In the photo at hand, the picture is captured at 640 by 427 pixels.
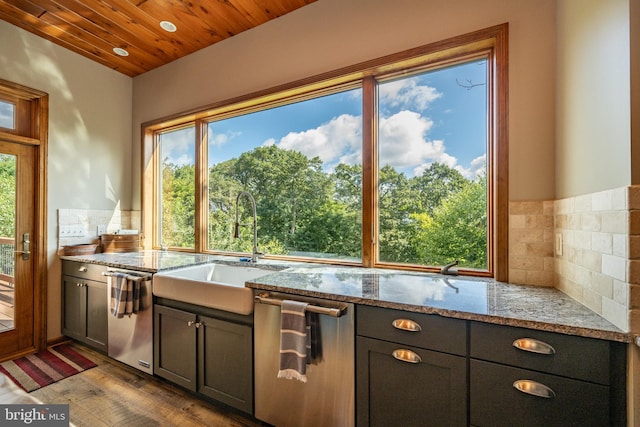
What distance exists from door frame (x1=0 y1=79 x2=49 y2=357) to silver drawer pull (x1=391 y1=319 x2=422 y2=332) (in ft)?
10.7

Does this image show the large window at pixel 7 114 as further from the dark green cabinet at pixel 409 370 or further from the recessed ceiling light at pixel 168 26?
the dark green cabinet at pixel 409 370

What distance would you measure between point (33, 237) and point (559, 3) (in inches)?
170

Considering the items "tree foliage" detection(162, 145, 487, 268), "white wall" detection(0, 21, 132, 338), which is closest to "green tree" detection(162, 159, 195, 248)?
"tree foliage" detection(162, 145, 487, 268)

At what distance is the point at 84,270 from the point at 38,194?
2.81ft

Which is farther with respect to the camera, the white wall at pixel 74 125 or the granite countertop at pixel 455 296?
the white wall at pixel 74 125

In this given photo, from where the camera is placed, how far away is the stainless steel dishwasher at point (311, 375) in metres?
1.43

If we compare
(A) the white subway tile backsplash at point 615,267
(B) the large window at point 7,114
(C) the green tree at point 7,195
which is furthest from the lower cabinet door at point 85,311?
(A) the white subway tile backsplash at point 615,267

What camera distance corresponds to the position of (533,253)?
1.64m

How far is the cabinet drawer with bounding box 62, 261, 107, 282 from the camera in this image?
2.52 meters

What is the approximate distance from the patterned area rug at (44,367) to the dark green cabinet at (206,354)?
87 centimetres

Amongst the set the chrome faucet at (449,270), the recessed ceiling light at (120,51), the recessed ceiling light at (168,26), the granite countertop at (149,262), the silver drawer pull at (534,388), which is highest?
the recessed ceiling light at (168,26)

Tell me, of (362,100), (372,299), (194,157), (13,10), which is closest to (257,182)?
(194,157)

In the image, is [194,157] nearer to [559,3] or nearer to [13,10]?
[13,10]

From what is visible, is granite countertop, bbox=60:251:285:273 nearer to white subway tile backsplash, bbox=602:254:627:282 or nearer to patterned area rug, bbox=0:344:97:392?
patterned area rug, bbox=0:344:97:392
